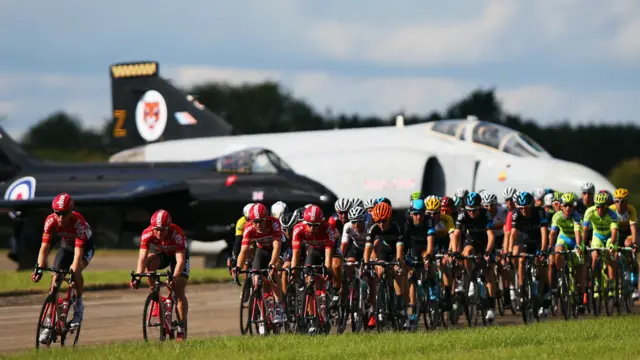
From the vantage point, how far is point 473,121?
30.2 m

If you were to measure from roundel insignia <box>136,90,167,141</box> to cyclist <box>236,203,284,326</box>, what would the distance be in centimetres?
2348

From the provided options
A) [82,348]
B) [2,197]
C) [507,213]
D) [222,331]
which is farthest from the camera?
[2,197]

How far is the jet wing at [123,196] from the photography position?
1139 inches

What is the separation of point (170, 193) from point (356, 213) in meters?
14.5

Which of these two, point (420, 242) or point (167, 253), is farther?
point (420, 242)

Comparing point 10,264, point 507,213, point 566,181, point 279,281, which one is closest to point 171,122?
point 10,264

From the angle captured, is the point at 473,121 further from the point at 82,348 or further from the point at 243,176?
the point at 82,348

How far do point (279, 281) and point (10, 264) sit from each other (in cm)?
2303

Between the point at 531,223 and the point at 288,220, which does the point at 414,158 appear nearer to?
the point at 531,223

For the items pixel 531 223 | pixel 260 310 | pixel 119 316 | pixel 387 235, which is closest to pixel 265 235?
pixel 260 310

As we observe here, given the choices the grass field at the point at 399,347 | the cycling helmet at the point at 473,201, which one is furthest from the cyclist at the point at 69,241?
the cycling helmet at the point at 473,201

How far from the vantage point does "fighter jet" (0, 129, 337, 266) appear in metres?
27.9

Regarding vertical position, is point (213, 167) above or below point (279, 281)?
above

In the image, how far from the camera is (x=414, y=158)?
2806cm
